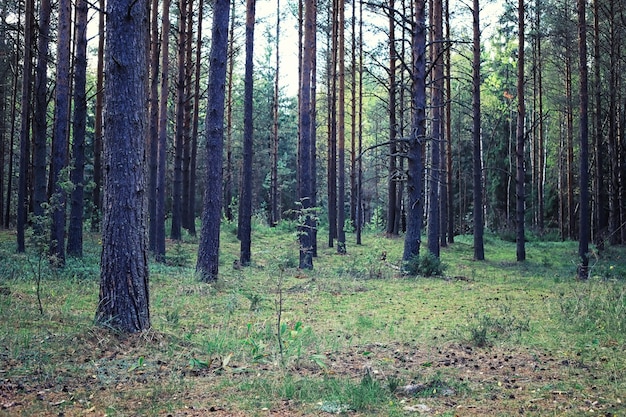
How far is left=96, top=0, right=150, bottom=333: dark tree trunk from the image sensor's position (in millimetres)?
5965

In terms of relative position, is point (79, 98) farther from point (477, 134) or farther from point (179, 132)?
point (477, 134)

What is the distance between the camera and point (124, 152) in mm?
5977

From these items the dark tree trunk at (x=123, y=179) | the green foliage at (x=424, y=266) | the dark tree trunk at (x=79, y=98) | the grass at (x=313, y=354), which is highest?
the dark tree trunk at (x=79, y=98)

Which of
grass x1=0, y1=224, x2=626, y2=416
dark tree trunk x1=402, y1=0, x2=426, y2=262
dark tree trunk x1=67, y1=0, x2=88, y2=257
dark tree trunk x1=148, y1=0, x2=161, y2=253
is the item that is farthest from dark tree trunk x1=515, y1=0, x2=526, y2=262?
dark tree trunk x1=67, y1=0, x2=88, y2=257

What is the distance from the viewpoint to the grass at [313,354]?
4172mm

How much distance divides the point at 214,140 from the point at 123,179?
605cm

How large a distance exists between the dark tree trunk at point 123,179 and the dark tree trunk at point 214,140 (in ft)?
18.5

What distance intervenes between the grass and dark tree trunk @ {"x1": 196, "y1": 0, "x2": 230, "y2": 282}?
1.36 metres

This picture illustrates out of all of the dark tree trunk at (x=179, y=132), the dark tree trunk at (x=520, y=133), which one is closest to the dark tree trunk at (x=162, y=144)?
the dark tree trunk at (x=179, y=132)

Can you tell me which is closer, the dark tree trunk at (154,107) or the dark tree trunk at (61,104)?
the dark tree trunk at (61,104)

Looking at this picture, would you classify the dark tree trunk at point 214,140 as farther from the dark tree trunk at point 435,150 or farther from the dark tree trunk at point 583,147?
the dark tree trunk at point 583,147

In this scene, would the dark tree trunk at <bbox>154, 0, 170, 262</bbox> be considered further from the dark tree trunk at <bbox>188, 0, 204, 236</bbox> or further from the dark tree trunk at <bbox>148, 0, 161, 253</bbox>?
the dark tree trunk at <bbox>188, 0, 204, 236</bbox>

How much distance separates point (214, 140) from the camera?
11891mm

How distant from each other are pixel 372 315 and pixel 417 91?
796 centimetres
